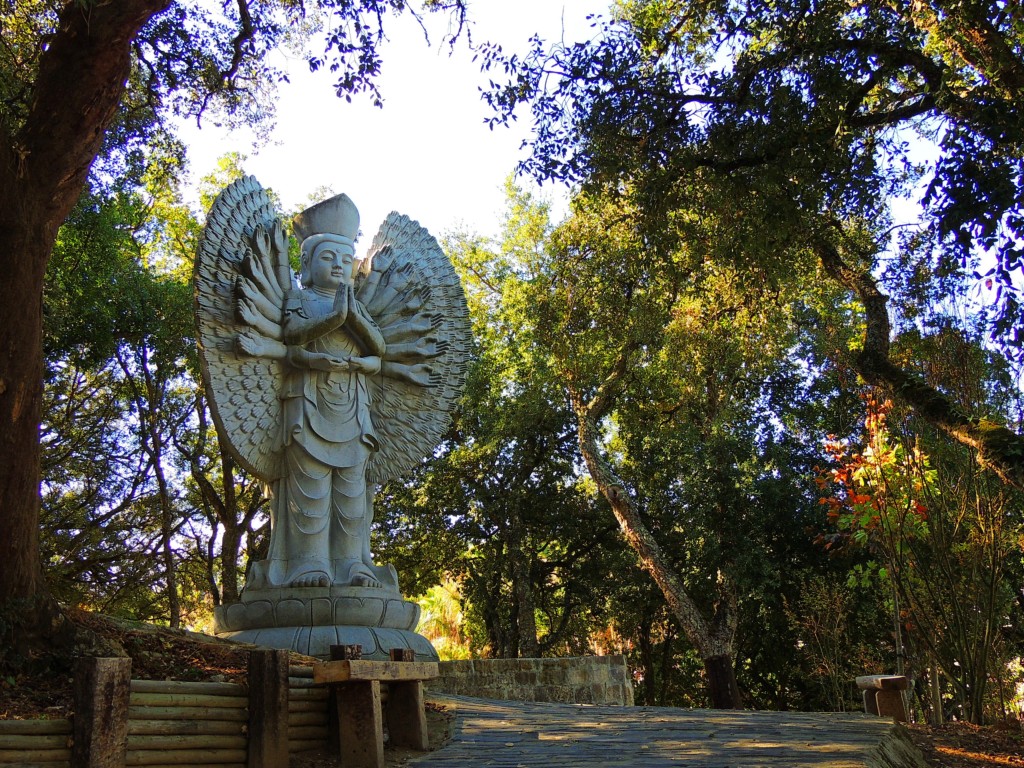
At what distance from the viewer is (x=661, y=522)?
57.1ft

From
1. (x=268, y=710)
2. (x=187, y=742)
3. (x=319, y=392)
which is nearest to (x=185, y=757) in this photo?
(x=187, y=742)

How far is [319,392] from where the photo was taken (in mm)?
8867

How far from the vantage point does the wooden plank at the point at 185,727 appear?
4363 millimetres

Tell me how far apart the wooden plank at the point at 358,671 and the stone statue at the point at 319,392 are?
7.59ft

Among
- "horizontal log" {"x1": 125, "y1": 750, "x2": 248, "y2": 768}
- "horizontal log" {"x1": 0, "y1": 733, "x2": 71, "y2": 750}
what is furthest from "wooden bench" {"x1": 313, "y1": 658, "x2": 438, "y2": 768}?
"horizontal log" {"x1": 0, "y1": 733, "x2": 71, "y2": 750}

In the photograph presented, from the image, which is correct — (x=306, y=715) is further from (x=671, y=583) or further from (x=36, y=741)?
(x=671, y=583)

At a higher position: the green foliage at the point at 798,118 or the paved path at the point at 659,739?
the green foliage at the point at 798,118

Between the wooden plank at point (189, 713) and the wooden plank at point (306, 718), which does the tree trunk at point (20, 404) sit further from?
the wooden plank at point (306, 718)

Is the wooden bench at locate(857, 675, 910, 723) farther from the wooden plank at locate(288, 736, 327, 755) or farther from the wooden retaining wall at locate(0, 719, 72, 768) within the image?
the wooden retaining wall at locate(0, 719, 72, 768)

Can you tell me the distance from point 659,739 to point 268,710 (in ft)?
7.94

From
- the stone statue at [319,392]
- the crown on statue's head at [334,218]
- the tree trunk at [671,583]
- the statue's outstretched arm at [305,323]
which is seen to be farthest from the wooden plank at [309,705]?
the tree trunk at [671,583]

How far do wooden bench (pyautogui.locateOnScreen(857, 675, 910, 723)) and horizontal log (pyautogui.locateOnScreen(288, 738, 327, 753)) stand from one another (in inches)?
164

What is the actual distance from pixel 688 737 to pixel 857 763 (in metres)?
1.23

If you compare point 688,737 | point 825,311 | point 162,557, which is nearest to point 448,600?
point 162,557
